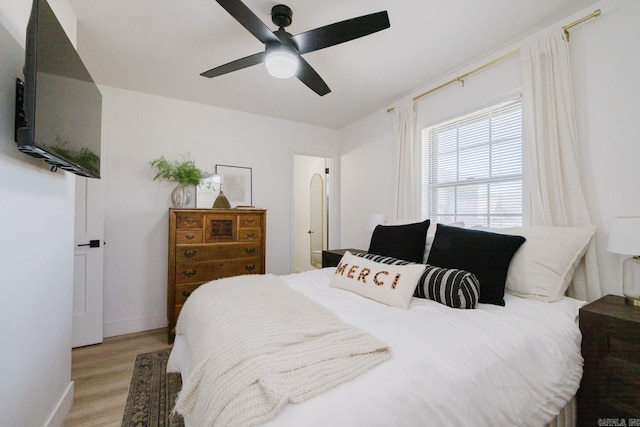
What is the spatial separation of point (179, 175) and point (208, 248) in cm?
92

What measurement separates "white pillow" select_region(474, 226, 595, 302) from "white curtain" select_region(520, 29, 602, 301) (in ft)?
0.53

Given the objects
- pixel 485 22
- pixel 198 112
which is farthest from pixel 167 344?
pixel 485 22

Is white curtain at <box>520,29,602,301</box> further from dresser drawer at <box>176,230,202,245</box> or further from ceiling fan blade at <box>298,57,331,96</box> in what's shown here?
dresser drawer at <box>176,230,202,245</box>

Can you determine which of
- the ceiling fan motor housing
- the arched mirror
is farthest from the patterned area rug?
the arched mirror

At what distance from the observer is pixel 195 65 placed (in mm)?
2424

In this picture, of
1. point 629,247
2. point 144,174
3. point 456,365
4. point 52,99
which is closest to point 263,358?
point 456,365

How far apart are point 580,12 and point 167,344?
4297 mm

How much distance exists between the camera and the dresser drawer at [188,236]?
2.64 metres

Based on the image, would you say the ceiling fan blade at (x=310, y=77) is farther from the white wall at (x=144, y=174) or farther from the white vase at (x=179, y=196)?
the white vase at (x=179, y=196)

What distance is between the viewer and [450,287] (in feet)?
5.00

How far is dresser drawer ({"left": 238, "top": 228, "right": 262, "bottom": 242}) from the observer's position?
9.71 ft

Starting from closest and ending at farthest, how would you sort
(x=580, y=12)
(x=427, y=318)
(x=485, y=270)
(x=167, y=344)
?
(x=427, y=318), (x=485, y=270), (x=580, y=12), (x=167, y=344)

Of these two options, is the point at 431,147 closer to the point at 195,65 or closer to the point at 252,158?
the point at 252,158

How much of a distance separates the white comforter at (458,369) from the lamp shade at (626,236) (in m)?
0.39
